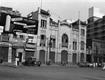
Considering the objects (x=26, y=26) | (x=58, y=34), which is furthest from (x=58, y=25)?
(x=26, y=26)

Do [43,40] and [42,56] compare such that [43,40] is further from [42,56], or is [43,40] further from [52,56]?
[52,56]

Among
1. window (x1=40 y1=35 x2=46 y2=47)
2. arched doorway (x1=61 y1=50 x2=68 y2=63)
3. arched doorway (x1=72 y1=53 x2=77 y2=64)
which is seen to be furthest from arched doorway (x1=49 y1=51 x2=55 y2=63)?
arched doorway (x1=72 y1=53 x2=77 y2=64)

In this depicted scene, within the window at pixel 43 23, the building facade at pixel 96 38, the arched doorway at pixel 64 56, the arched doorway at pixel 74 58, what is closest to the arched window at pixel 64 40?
the arched doorway at pixel 64 56

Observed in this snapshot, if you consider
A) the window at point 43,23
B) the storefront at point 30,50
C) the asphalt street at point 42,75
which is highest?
the window at point 43,23

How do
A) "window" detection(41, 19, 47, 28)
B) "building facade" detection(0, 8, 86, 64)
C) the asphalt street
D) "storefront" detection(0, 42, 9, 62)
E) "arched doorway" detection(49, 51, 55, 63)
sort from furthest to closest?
"arched doorway" detection(49, 51, 55, 63), "window" detection(41, 19, 47, 28), "building facade" detection(0, 8, 86, 64), "storefront" detection(0, 42, 9, 62), the asphalt street

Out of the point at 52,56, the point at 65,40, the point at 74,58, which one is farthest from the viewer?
the point at 74,58

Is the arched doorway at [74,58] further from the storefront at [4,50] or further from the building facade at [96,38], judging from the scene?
the storefront at [4,50]

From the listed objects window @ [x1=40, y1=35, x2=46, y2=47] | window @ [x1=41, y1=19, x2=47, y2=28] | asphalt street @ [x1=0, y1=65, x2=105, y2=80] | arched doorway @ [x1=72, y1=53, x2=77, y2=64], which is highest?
window @ [x1=41, y1=19, x2=47, y2=28]

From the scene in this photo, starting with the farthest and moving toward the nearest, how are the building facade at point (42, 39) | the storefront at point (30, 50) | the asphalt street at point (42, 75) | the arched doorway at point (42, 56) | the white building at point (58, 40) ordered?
1. the white building at point (58, 40)
2. the arched doorway at point (42, 56)
3. the storefront at point (30, 50)
4. the building facade at point (42, 39)
5. the asphalt street at point (42, 75)

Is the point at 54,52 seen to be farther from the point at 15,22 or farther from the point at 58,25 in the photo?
the point at 15,22

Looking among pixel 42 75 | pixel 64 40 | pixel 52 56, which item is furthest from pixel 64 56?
pixel 42 75

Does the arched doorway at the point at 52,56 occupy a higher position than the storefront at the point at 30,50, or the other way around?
the storefront at the point at 30,50

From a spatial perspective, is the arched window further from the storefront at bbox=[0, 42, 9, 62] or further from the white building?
the storefront at bbox=[0, 42, 9, 62]

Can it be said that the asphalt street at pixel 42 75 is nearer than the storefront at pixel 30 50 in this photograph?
Yes
